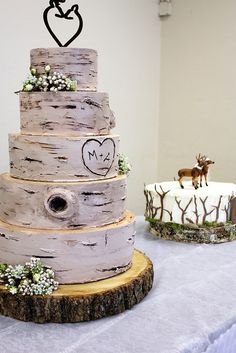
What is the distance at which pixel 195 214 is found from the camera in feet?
5.58

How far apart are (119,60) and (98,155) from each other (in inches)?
60.7

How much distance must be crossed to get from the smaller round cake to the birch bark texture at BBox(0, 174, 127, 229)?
0.58m

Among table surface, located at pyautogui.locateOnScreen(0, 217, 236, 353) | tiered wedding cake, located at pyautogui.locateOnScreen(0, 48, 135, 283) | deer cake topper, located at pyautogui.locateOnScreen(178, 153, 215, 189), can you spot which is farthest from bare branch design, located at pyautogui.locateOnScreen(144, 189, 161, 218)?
tiered wedding cake, located at pyautogui.locateOnScreen(0, 48, 135, 283)

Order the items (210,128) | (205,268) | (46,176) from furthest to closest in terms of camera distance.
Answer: (210,128) < (205,268) < (46,176)

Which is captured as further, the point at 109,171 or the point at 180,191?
the point at 180,191

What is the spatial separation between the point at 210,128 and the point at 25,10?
1286mm

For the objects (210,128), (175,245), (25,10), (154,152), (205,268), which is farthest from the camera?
(154,152)

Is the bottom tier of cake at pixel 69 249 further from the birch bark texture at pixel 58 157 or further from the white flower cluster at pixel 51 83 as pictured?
the white flower cluster at pixel 51 83

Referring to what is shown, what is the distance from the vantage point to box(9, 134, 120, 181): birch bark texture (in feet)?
3.73

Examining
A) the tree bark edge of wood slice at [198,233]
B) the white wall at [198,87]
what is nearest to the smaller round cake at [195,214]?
A: the tree bark edge of wood slice at [198,233]

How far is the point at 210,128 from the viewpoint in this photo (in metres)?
2.72

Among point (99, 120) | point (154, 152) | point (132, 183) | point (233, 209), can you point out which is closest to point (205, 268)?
point (233, 209)

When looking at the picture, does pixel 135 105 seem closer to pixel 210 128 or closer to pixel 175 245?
pixel 210 128

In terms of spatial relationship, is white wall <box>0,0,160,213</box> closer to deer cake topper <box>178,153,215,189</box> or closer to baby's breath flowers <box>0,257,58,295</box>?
deer cake topper <box>178,153,215,189</box>
